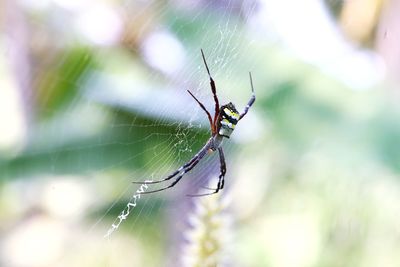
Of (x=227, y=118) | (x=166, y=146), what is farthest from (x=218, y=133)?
(x=166, y=146)

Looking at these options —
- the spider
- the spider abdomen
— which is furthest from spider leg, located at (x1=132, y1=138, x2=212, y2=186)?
the spider abdomen

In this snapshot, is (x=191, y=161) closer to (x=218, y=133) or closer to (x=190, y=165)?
(x=190, y=165)

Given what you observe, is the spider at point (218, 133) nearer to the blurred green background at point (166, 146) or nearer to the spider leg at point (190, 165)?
the spider leg at point (190, 165)

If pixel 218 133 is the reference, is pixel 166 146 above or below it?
below

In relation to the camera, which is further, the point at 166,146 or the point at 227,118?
the point at 166,146

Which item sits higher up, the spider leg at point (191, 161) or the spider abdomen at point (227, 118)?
the spider abdomen at point (227, 118)

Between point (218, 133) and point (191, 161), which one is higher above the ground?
point (218, 133)

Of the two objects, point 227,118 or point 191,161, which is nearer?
point 227,118

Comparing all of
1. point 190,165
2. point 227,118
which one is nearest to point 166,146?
Answer: point 190,165

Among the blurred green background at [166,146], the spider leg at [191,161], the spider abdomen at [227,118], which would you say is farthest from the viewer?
the blurred green background at [166,146]

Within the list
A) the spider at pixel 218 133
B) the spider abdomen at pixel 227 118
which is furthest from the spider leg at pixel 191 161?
the spider abdomen at pixel 227 118
